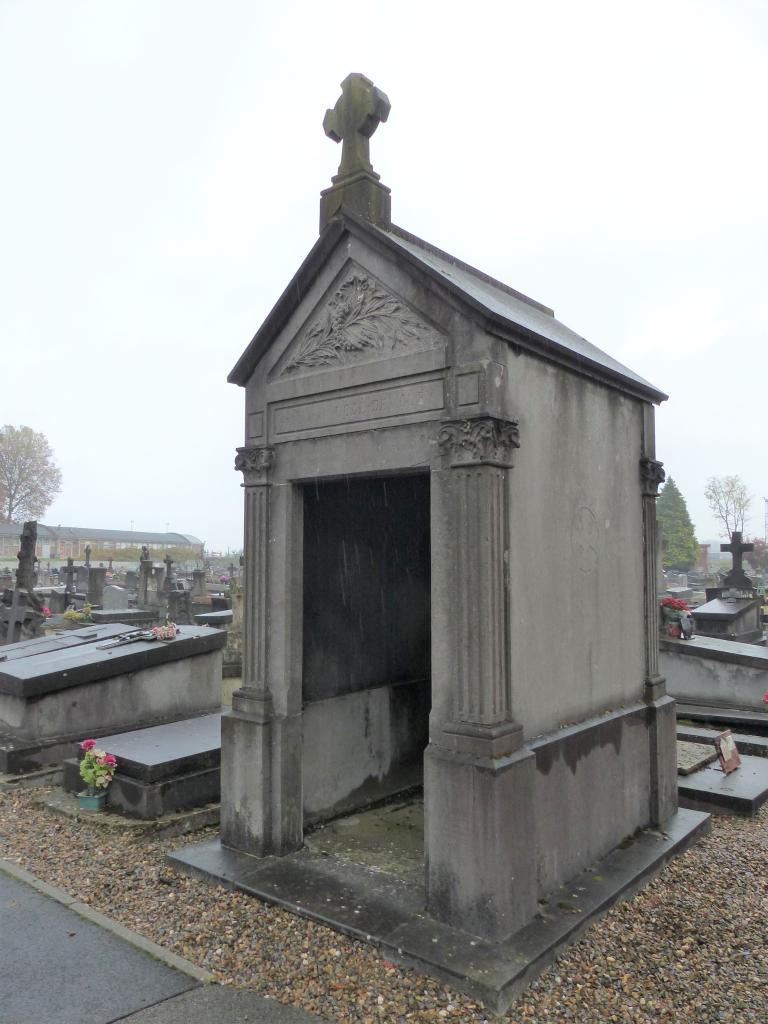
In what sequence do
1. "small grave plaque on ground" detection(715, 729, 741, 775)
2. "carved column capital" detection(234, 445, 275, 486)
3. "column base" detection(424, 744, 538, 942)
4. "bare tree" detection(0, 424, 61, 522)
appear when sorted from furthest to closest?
1. "bare tree" detection(0, 424, 61, 522)
2. "small grave plaque on ground" detection(715, 729, 741, 775)
3. "carved column capital" detection(234, 445, 275, 486)
4. "column base" detection(424, 744, 538, 942)

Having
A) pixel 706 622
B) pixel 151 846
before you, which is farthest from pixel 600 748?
pixel 706 622

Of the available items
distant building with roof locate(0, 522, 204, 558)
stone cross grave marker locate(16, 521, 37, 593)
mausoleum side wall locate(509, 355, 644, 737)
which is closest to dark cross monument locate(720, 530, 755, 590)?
mausoleum side wall locate(509, 355, 644, 737)

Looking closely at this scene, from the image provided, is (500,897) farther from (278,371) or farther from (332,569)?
(278,371)

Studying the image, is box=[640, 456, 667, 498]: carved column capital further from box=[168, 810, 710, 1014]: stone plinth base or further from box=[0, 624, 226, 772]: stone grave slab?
box=[0, 624, 226, 772]: stone grave slab

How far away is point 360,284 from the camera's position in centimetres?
505

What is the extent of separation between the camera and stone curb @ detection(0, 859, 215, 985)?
150 inches

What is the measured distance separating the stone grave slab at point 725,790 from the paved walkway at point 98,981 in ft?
15.4

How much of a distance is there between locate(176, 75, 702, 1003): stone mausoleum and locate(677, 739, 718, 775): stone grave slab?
1208mm

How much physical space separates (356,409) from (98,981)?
3.69m

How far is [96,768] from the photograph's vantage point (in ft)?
20.8

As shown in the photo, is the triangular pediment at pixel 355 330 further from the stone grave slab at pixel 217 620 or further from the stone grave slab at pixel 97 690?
the stone grave slab at pixel 217 620

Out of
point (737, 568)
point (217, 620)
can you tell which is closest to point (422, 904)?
point (217, 620)

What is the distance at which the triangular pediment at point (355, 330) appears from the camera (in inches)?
187

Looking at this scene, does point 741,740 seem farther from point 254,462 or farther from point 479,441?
point 254,462
